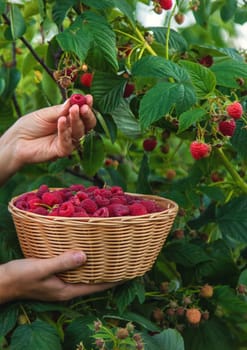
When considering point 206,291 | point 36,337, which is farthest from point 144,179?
point 36,337

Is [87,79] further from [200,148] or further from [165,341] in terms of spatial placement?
[165,341]

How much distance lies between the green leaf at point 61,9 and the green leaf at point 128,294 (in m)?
0.54

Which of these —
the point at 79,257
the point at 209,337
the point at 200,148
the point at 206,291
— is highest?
the point at 200,148

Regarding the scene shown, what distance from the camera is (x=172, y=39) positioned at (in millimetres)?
1665

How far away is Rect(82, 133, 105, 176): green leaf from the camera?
5.72 feet

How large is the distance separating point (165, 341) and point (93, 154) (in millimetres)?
508

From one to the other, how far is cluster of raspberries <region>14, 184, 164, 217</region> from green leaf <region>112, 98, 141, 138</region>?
276 millimetres

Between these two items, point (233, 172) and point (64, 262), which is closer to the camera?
point (64, 262)

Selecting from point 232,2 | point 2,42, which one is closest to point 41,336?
point 2,42

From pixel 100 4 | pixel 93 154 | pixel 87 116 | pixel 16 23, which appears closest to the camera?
pixel 87 116

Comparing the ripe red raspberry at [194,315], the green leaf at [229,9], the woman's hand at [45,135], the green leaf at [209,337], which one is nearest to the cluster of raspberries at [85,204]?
the woman's hand at [45,135]

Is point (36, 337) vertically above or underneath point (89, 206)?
underneath

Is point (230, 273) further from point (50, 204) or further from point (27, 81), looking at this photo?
point (27, 81)

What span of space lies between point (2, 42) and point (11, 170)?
0.37 m
